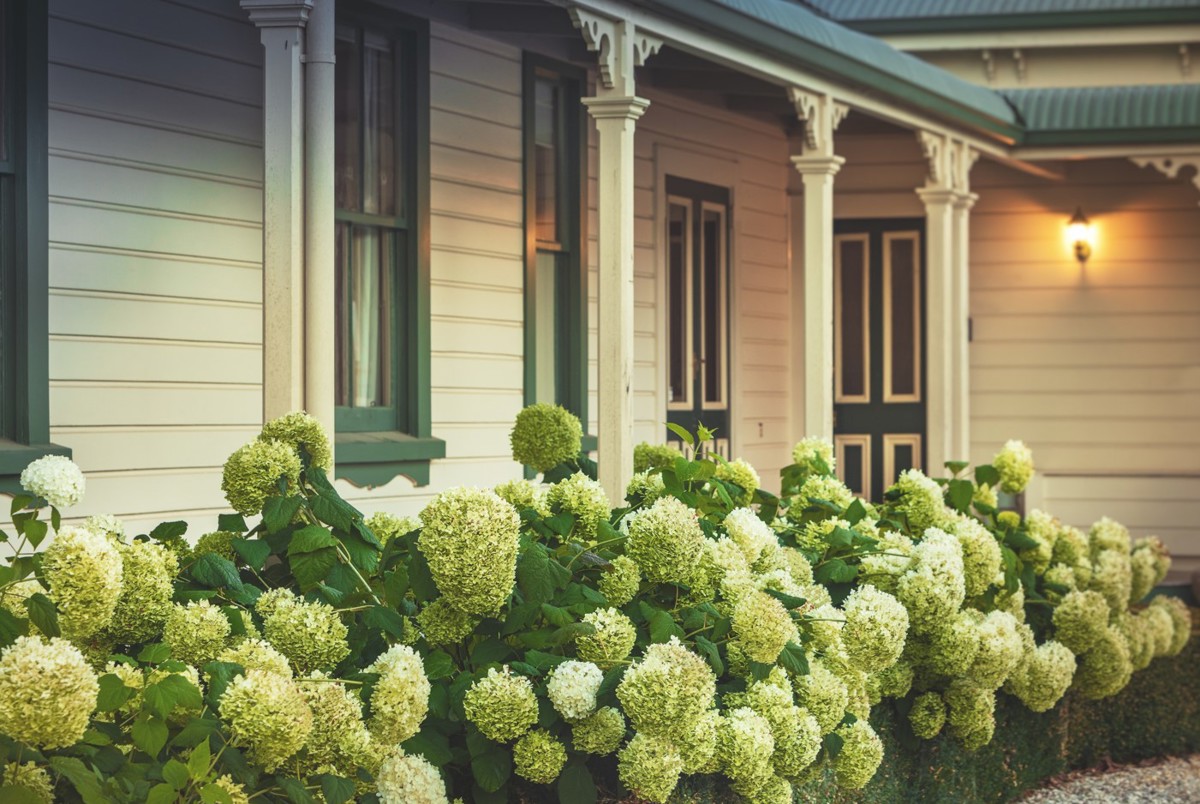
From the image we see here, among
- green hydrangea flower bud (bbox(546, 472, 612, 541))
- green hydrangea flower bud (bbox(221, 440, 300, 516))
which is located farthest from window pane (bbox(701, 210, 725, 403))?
green hydrangea flower bud (bbox(221, 440, 300, 516))

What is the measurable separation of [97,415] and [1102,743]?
529 centimetres

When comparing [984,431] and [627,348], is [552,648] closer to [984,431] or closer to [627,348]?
[627,348]

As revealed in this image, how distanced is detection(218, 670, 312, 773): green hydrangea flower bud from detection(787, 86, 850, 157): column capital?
23.1 ft

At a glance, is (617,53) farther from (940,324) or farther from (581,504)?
(940,324)

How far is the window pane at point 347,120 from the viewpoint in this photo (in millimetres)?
8758

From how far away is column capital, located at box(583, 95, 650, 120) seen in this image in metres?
8.29

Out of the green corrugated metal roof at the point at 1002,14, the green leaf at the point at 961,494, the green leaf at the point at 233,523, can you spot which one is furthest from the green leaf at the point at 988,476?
the green corrugated metal roof at the point at 1002,14

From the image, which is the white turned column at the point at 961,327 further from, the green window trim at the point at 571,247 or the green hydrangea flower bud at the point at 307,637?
the green hydrangea flower bud at the point at 307,637

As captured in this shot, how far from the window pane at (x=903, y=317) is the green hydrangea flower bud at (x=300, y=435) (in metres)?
9.34

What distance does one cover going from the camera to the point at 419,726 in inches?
175

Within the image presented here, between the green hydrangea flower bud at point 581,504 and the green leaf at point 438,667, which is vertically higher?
the green hydrangea flower bud at point 581,504

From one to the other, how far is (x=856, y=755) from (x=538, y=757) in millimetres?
1571

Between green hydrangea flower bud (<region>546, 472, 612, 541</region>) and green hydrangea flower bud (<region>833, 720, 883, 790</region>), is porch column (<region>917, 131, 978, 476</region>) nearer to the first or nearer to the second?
green hydrangea flower bud (<region>833, 720, 883, 790</region>)

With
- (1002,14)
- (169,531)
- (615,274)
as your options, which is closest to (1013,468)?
(615,274)
